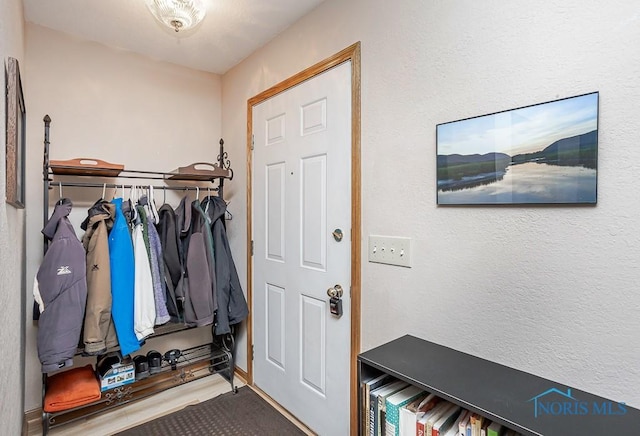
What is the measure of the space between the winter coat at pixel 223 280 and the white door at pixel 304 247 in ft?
0.42

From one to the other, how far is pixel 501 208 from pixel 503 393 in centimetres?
58

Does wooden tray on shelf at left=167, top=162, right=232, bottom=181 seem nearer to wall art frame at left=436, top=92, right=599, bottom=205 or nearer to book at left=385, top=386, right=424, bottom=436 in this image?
wall art frame at left=436, top=92, right=599, bottom=205

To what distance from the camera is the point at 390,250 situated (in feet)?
4.96

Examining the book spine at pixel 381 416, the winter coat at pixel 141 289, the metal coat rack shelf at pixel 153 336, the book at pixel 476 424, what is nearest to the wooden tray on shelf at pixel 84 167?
the metal coat rack shelf at pixel 153 336

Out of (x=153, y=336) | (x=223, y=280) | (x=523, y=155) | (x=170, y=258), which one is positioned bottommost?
(x=153, y=336)

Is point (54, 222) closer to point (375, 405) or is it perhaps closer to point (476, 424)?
point (375, 405)

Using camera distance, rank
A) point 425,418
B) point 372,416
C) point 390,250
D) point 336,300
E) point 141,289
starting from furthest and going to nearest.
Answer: point 141,289 < point 336,300 < point 390,250 < point 372,416 < point 425,418

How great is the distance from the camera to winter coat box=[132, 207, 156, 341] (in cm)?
203

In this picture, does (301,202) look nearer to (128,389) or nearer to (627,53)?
(627,53)

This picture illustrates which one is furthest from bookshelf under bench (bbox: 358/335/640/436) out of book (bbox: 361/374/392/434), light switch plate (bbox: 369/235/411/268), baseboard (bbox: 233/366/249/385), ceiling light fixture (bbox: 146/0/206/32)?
ceiling light fixture (bbox: 146/0/206/32)

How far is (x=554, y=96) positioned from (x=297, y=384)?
1957 millimetres

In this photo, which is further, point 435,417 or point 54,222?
point 54,222

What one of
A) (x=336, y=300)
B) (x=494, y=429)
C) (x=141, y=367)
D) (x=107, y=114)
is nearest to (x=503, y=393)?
(x=494, y=429)

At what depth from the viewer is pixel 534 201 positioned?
1.07 metres
